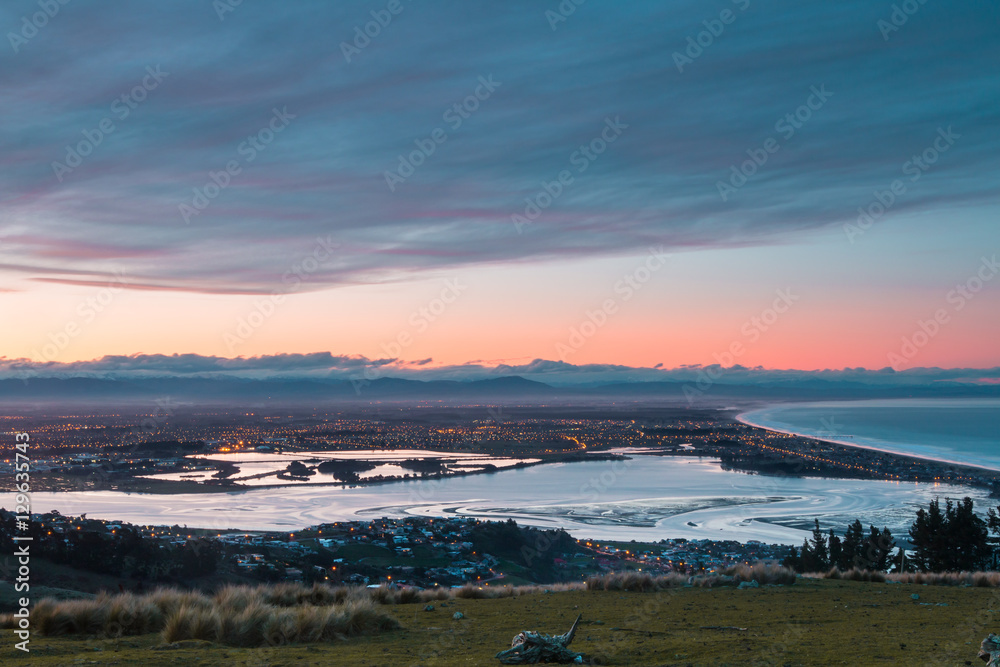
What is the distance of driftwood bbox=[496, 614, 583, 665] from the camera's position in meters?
7.12

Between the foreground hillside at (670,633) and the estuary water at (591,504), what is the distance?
31.7 m

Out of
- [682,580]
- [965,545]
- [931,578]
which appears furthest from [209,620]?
[965,545]

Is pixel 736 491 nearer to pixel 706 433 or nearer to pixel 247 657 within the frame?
pixel 247 657

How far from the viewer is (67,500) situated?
2452 inches

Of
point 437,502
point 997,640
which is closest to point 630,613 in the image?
→ point 997,640

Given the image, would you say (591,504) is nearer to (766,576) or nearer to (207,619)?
(766,576)

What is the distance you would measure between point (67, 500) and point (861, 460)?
7707 cm

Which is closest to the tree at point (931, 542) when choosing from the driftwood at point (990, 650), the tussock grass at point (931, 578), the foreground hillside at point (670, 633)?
the tussock grass at point (931, 578)

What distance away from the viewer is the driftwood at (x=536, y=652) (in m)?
7.12

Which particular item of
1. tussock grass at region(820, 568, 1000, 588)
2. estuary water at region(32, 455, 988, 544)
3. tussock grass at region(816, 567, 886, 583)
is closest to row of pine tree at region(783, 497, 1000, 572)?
tussock grass at region(820, 568, 1000, 588)

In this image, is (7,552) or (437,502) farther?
(437,502)

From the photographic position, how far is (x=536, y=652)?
23.4ft

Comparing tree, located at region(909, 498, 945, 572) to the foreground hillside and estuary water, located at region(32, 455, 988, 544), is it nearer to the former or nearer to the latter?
estuary water, located at region(32, 455, 988, 544)

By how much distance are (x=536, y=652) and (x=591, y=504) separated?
5144 centimetres
